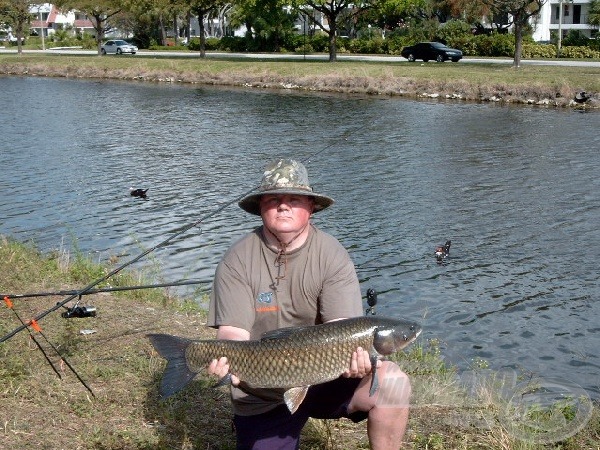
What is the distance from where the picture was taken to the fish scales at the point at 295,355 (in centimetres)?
402

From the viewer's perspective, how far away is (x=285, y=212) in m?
4.45

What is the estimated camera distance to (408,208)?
662 inches

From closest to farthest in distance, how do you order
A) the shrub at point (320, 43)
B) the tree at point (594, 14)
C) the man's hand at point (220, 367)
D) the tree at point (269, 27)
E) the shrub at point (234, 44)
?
the man's hand at point (220, 367) → the tree at point (269, 27) → the shrub at point (320, 43) → the shrub at point (234, 44) → the tree at point (594, 14)

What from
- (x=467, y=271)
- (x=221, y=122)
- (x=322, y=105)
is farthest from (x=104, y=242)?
(x=322, y=105)

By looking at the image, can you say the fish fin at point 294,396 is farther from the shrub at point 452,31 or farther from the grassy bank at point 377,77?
the shrub at point 452,31

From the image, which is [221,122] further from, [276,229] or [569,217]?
[276,229]

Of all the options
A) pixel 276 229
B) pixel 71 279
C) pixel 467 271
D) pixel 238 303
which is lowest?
pixel 467 271

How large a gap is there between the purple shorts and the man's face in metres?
0.76

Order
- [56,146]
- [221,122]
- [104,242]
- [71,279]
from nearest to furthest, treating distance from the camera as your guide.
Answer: [71,279] → [104,242] → [56,146] → [221,122]

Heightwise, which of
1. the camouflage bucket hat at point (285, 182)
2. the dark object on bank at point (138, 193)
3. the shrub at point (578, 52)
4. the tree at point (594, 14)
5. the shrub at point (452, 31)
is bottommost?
the dark object on bank at point (138, 193)

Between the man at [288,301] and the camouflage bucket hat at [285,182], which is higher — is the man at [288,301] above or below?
below

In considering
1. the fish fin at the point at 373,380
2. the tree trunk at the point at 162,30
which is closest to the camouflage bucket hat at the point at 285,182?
the fish fin at the point at 373,380

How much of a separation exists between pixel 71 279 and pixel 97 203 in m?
7.82

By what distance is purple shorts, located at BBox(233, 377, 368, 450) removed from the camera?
4.44 m
